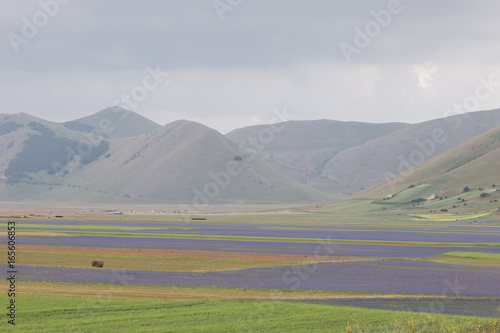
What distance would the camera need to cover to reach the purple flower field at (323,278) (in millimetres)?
52781

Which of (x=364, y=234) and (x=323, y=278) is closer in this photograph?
(x=323, y=278)

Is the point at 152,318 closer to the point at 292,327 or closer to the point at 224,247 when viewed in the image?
the point at 292,327

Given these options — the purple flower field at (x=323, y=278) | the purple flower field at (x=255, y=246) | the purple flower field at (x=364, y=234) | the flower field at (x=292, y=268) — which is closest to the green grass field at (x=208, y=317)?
the flower field at (x=292, y=268)

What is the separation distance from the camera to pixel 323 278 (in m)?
58.2

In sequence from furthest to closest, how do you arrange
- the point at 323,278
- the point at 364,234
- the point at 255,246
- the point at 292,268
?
the point at 364,234, the point at 255,246, the point at 292,268, the point at 323,278

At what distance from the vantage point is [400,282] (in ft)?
186

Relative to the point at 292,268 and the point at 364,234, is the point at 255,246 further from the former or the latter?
the point at 364,234

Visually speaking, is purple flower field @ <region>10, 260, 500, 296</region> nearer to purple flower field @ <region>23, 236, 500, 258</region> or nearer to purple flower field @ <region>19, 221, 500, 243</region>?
purple flower field @ <region>23, 236, 500, 258</region>

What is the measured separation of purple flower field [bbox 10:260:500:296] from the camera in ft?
173

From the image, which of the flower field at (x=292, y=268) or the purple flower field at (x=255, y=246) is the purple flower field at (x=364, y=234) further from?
the purple flower field at (x=255, y=246)

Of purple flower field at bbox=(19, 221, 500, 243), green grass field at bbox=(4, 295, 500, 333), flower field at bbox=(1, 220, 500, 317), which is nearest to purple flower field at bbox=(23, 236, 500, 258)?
flower field at bbox=(1, 220, 500, 317)

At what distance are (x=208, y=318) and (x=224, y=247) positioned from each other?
5193 cm

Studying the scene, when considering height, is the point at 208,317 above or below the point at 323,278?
above

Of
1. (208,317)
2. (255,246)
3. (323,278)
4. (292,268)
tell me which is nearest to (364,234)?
(255,246)
